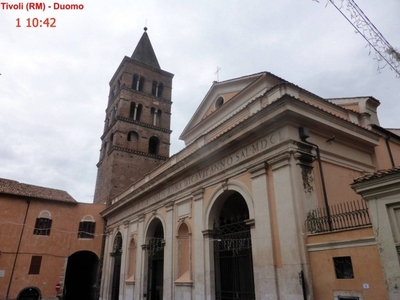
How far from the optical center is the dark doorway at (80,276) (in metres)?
22.0

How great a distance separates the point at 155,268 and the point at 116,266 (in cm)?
510

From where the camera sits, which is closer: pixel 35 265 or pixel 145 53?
pixel 35 265

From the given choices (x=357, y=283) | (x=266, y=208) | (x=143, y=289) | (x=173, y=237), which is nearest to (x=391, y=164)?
(x=266, y=208)

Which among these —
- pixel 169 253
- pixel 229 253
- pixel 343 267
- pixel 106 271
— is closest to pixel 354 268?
pixel 343 267

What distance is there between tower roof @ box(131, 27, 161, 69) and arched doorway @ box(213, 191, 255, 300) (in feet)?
75.3

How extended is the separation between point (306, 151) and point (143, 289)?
1030 centimetres

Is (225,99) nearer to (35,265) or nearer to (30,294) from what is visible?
(35,265)

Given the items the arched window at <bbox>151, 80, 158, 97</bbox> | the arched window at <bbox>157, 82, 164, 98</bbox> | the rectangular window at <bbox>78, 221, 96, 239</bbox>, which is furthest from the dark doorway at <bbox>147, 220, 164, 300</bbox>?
the arched window at <bbox>157, 82, 164, 98</bbox>

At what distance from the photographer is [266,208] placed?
831cm

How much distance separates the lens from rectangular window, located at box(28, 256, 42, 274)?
59.4 feet

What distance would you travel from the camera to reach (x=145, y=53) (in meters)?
30.7

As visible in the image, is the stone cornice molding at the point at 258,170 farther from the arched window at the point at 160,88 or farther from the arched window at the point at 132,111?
the arched window at the point at 160,88

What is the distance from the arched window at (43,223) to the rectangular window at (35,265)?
1541 mm

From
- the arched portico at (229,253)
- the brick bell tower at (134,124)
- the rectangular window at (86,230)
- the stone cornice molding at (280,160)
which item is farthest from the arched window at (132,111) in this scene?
the stone cornice molding at (280,160)
